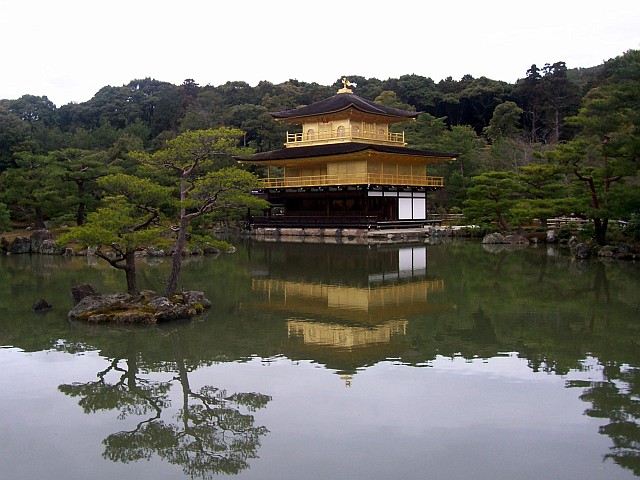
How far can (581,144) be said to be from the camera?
2144cm

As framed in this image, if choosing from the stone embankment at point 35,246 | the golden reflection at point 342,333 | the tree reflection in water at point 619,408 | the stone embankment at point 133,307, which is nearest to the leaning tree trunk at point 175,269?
the stone embankment at point 133,307

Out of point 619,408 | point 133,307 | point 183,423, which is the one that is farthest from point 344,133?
point 183,423

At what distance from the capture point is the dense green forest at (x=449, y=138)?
63.4ft

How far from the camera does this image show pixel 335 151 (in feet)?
110

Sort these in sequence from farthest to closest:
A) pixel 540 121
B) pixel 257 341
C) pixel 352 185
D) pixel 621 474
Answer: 1. pixel 540 121
2. pixel 352 185
3. pixel 257 341
4. pixel 621 474

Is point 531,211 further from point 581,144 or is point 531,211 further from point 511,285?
point 511,285

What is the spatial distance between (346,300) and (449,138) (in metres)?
29.0

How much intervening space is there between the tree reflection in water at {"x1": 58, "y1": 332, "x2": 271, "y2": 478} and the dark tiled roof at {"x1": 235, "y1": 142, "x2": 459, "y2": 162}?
2466cm

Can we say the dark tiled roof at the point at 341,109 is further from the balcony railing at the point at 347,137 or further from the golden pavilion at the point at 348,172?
the balcony railing at the point at 347,137

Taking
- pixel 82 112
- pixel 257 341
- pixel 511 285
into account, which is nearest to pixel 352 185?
pixel 511 285

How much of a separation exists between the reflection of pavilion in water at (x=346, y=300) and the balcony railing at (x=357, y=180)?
10.4 metres

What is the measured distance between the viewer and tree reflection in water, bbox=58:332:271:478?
534cm

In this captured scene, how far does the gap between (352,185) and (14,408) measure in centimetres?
2700

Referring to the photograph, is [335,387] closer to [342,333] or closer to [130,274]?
[342,333]
